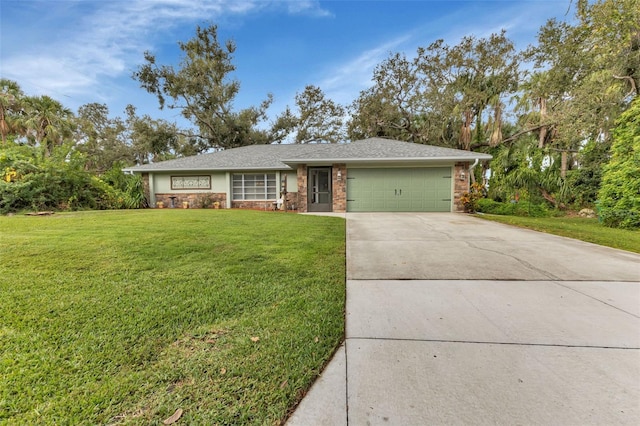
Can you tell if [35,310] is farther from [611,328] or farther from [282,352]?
[611,328]

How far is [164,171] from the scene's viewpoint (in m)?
13.6

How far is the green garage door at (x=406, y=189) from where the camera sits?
1182 cm

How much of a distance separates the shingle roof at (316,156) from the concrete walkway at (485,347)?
25.6 ft

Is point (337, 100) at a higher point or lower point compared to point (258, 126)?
higher

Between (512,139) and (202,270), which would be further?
(512,139)

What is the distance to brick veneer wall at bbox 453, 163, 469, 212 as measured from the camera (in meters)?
11.7

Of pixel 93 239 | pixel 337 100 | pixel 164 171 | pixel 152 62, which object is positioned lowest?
pixel 93 239

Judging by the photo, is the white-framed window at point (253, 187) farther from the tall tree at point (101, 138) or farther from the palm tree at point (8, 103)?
the tall tree at point (101, 138)

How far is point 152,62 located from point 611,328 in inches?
1045

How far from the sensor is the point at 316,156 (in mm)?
11789

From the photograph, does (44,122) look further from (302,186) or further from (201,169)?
(302,186)

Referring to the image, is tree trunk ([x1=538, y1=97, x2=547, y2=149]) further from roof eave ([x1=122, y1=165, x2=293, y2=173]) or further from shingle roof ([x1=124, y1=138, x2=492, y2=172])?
roof eave ([x1=122, y1=165, x2=293, y2=173])

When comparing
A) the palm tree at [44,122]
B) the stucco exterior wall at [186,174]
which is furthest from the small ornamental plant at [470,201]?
the palm tree at [44,122]

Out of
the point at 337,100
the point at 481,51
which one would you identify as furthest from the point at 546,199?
the point at 337,100
